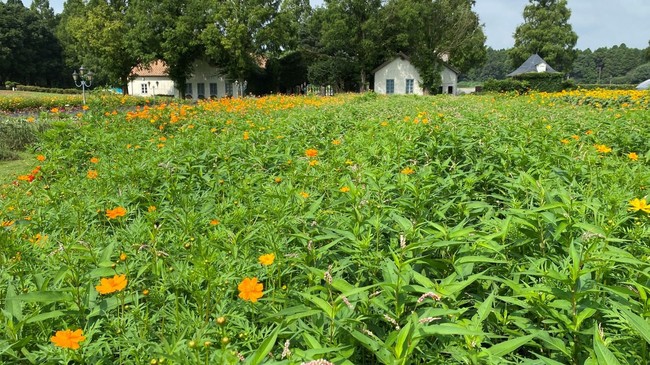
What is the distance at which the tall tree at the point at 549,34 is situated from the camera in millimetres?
46125

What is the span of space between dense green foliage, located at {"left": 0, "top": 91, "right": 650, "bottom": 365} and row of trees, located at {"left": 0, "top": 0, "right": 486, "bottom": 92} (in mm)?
28933

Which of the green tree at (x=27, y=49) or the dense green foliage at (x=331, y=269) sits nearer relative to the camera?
A: the dense green foliage at (x=331, y=269)

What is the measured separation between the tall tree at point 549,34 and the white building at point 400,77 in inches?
Answer: 701

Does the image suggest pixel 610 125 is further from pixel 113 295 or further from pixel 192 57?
pixel 192 57

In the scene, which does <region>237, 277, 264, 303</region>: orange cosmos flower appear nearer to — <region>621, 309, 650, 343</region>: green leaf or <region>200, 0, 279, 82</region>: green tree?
<region>621, 309, 650, 343</region>: green leaf

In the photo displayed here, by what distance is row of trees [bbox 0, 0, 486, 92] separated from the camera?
99.2ft

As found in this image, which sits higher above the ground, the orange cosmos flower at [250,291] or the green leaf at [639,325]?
the orange cosmos flower at [250,291]

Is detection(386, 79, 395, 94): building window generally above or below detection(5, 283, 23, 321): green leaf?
above

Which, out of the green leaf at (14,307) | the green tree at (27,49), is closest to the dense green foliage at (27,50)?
the green tree at (27,49)

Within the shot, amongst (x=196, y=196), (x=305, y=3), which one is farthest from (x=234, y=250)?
(x=305, y=3)

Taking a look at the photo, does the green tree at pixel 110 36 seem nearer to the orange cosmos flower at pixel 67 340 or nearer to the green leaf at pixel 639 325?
the orange cosmos flower at pixel 67 340

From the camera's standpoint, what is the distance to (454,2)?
33.6 meters

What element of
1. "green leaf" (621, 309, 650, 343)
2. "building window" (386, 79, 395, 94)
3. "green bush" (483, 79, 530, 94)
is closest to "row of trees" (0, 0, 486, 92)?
"building window" (386, 79, 395, 94)

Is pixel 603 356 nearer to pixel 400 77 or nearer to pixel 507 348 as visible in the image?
pixel 507 348
